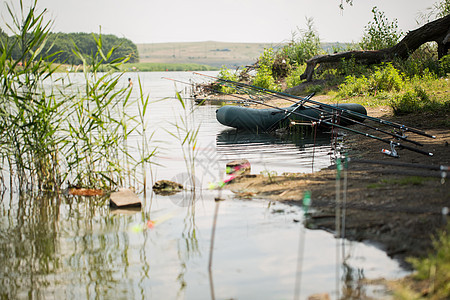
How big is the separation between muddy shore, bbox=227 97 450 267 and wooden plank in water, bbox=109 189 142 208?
1384mm

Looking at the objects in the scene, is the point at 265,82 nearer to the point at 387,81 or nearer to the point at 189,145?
the point at 387,81

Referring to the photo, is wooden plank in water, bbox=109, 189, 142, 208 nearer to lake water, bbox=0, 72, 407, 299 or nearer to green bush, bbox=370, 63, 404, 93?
lake water, bbox=0, 72, 407, 299

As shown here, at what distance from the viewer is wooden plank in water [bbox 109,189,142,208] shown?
650cm

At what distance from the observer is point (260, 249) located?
473 centimetres

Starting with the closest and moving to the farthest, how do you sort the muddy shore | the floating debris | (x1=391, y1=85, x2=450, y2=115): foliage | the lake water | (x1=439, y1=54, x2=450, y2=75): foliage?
the lake water, the muddy shore, the floating debris, (x1=391, y1=85, x2=450, y2=115): foliage, (x1=439, y1=54, x2=450, y2=75): foliage

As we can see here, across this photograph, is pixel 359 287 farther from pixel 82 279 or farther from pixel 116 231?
pixel 116 231

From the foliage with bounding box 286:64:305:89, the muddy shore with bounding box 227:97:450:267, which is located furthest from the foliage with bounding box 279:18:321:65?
the muddy shore with bounding box 227:97:450:267

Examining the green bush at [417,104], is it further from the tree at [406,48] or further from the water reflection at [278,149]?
the tree at [406,48]

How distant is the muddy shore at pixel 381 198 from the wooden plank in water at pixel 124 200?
1.38 meters

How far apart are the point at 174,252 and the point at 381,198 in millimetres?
2369

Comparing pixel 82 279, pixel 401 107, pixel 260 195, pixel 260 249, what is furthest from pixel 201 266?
pixel 401 107

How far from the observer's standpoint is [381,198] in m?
5.47

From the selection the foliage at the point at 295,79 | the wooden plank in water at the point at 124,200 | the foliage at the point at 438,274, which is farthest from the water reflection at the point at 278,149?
the foliage at the point at 295,79

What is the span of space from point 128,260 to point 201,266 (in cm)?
76
